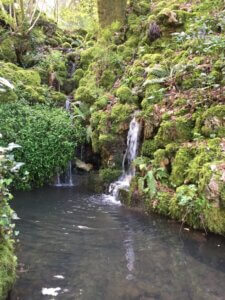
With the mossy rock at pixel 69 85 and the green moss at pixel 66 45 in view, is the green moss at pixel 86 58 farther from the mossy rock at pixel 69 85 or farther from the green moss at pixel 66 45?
the green moss at pixel 66 45

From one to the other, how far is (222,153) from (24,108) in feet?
18.7

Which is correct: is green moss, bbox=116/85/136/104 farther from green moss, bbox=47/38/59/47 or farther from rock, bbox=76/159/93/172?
green moss, bbox=47/38/59/47

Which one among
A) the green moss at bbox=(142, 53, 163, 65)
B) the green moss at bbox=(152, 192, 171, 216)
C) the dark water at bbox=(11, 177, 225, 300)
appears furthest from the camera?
the green moss at bbox=(142, 53, 163, 65)

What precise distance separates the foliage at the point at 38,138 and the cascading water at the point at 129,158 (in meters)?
1.62

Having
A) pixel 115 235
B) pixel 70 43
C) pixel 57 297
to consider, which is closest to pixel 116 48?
pixel 70 43

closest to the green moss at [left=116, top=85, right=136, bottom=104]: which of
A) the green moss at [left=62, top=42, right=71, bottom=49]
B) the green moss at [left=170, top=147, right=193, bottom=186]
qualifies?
the green moss at [left=170, top=147, right=193, bottom=186]

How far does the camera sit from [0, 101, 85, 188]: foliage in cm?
923

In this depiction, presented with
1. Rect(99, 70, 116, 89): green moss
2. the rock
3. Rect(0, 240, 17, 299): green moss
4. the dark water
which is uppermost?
Rect(99, 70, 116, 89): green moss

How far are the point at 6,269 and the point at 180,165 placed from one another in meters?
4.20

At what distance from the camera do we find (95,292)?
4262 millimetres

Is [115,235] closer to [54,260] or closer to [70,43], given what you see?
[54,260]

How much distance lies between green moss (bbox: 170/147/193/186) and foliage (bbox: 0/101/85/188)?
3484 millimetres

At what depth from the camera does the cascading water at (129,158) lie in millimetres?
8901

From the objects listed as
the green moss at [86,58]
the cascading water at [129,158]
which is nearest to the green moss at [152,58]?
the cascading water at [129,158]
